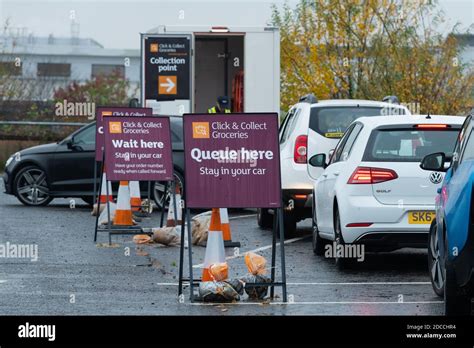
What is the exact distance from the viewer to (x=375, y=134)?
564 inches

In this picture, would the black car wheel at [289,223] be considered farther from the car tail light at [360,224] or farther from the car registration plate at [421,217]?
the car registration plate at [421,217]

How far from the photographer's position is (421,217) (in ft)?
45.5

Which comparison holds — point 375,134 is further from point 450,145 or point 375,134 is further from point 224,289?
point 224,289

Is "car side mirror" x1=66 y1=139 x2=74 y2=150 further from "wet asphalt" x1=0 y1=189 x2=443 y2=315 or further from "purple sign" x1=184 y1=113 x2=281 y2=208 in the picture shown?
"purple sign" x1=184 y1=113 x2=281 y2=208

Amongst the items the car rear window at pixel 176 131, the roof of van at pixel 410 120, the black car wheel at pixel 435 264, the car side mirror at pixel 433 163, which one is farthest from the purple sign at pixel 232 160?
the car rear window at pixel 176 131

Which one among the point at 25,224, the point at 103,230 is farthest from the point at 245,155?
the point at 25,224

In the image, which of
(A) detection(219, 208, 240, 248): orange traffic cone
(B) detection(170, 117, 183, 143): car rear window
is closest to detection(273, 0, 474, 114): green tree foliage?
(B) detection(170, 117, 183, 143): car rear window

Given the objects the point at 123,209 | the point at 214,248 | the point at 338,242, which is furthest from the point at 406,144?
the point at 123,209

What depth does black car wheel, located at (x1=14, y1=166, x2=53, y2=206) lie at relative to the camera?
77.1 ft

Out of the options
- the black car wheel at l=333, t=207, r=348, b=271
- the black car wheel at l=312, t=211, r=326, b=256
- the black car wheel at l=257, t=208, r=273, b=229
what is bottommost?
the black car wheel at l=257, t=208, r=273, b=229

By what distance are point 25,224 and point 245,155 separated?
8332 millimetres

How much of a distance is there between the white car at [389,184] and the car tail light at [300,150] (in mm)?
3494

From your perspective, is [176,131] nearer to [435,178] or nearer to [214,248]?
[435,178]

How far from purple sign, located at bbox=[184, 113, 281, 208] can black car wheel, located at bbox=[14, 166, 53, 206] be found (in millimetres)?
11620
